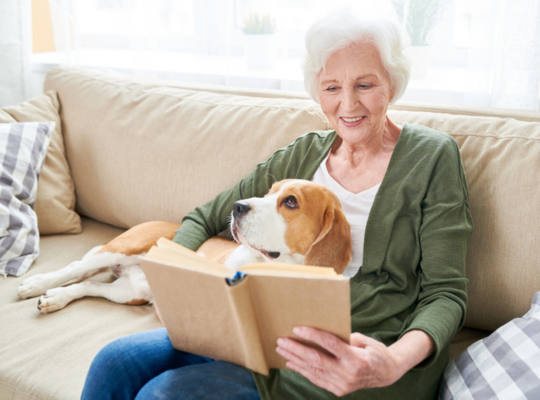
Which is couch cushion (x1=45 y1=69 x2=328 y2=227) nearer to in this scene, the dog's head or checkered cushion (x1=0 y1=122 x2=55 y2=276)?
checkered cushion (x1=0 y1=122 x2=55 y2=276)

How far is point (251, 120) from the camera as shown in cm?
175

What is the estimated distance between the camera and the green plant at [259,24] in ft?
7.16

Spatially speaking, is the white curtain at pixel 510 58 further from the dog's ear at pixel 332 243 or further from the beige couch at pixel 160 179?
the dog's ear at pixel 332 243

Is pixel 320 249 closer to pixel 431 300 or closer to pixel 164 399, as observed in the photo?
pixel 431 300

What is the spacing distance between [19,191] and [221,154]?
2.41 feet

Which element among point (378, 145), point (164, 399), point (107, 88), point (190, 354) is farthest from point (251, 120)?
point (164, 399)

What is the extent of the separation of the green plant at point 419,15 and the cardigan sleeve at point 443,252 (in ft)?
2.71

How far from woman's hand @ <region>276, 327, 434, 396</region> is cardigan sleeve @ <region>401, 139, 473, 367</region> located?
13 cm

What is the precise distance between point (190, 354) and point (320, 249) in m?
0.37

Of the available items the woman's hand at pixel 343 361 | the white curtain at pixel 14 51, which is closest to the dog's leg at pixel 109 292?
the woman's hand at pixel 343 361

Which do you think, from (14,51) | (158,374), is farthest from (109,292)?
(14,51)

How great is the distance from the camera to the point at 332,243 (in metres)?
1.17

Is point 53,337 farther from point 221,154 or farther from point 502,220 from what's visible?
point 502,220

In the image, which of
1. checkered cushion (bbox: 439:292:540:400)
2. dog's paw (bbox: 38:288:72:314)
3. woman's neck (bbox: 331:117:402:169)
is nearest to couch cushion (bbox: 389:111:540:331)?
checkered cushion (bbox: 439:292:540:400)
